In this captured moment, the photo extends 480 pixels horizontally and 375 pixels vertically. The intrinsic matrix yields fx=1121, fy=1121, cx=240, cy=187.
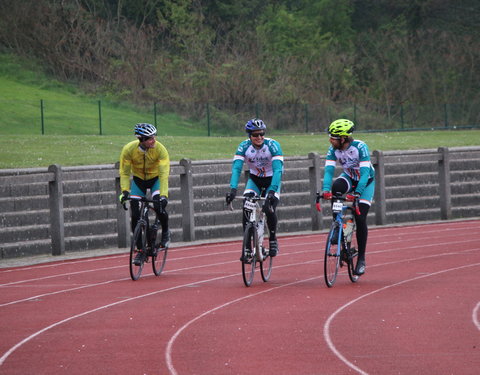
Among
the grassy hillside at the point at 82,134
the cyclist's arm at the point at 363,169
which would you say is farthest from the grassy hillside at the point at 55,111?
the cyclist's arm at the point at 363,169

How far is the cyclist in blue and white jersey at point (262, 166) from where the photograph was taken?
13.8 m

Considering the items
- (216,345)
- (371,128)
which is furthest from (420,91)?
(216,345)

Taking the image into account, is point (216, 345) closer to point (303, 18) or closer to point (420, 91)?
point (420, 91)

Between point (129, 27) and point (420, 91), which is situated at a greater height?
point (129, 27)

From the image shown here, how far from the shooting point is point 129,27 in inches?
2279

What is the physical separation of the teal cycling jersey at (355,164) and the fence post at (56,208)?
19.2ft

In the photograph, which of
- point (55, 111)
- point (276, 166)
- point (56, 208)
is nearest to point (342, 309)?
point (276, 166)

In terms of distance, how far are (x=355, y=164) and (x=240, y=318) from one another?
3.21 metres

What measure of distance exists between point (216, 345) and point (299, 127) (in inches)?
1479

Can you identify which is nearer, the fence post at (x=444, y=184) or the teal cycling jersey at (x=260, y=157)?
the teal cycling jersey at (x=260, y=157)

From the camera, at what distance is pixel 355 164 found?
529 inches

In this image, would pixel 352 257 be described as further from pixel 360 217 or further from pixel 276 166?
pixel 276 166

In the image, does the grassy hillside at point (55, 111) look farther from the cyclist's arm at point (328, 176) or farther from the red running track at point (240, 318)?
the cyclist's arm at point (328, 176)

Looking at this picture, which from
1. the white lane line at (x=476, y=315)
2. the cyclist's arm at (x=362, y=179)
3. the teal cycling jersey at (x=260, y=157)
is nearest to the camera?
the white lane line at (x=476, y=315)
